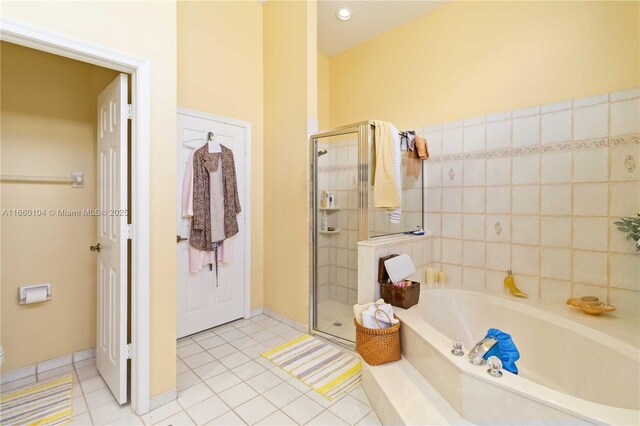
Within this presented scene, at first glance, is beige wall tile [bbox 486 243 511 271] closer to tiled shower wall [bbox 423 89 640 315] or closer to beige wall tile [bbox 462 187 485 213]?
tiled shower wall [bbox 423 89 640 315]

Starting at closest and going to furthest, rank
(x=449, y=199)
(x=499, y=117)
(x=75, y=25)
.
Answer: (x=75, y=25)
(x=499, y=117)
(x=449, y=199)

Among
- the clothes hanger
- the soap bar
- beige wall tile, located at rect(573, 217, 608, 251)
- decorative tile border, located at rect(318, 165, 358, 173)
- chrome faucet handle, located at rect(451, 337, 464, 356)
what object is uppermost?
the clothes hanger

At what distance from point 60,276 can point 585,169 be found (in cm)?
379

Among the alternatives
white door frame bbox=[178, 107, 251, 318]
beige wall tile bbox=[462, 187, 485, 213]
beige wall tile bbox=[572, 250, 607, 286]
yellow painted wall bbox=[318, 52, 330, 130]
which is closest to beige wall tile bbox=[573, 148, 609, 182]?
beige wall tile bbox=[572, 250, 607, 286]

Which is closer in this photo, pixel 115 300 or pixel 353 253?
pixel 115 300

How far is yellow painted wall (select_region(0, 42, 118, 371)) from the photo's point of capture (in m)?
1.98

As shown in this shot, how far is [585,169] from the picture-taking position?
2072 millimetres

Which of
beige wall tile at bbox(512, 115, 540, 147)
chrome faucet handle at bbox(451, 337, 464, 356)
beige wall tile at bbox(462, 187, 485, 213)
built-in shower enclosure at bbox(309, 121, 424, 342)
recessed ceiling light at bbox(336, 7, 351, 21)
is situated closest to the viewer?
chrome faucet handle at bbox(451, 337, 464, 356)

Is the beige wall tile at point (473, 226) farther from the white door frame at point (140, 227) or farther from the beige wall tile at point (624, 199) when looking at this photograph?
the white door frame at point (140, 227)

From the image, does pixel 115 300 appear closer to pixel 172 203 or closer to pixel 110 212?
pixel 110 212

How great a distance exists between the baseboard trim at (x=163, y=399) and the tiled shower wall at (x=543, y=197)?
234 cm

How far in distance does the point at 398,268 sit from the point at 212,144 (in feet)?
6.31

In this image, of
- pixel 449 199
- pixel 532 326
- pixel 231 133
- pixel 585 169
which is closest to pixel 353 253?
pixel 449 199

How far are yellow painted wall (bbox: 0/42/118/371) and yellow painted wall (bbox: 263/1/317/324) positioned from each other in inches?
54.2
